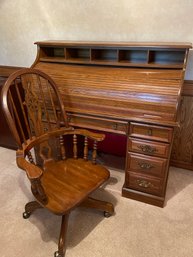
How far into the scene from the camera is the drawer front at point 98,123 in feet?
4.88

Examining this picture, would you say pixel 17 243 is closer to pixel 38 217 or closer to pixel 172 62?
pixel 38 217

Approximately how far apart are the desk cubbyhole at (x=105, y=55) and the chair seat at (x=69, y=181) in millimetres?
906

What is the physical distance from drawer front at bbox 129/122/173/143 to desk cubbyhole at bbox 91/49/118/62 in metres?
0.70

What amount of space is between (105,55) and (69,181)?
1155 millimetres

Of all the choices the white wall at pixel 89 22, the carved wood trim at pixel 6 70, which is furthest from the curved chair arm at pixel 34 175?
the carved wood trim at pixel 6 70

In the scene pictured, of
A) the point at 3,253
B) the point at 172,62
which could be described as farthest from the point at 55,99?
the point at 3,253

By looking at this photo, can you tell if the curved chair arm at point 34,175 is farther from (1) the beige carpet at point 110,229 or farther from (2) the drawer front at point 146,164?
(2) the drawer front at point 146,164

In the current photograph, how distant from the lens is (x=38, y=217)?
158 cm

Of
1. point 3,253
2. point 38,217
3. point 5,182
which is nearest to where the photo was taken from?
point 3,253

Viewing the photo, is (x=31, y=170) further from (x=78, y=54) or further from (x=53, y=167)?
(x=78, y=54)

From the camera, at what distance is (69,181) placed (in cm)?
137

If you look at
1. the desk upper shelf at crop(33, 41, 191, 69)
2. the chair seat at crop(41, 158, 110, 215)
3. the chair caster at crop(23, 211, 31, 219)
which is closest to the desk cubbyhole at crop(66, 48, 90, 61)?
the desk upper shelf at crop(33, 41, 191, 69)

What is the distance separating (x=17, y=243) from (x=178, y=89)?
4.92 ft

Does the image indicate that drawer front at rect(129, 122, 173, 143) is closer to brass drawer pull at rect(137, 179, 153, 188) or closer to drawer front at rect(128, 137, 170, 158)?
drawer front at rect(128, 137, 170, 158)
